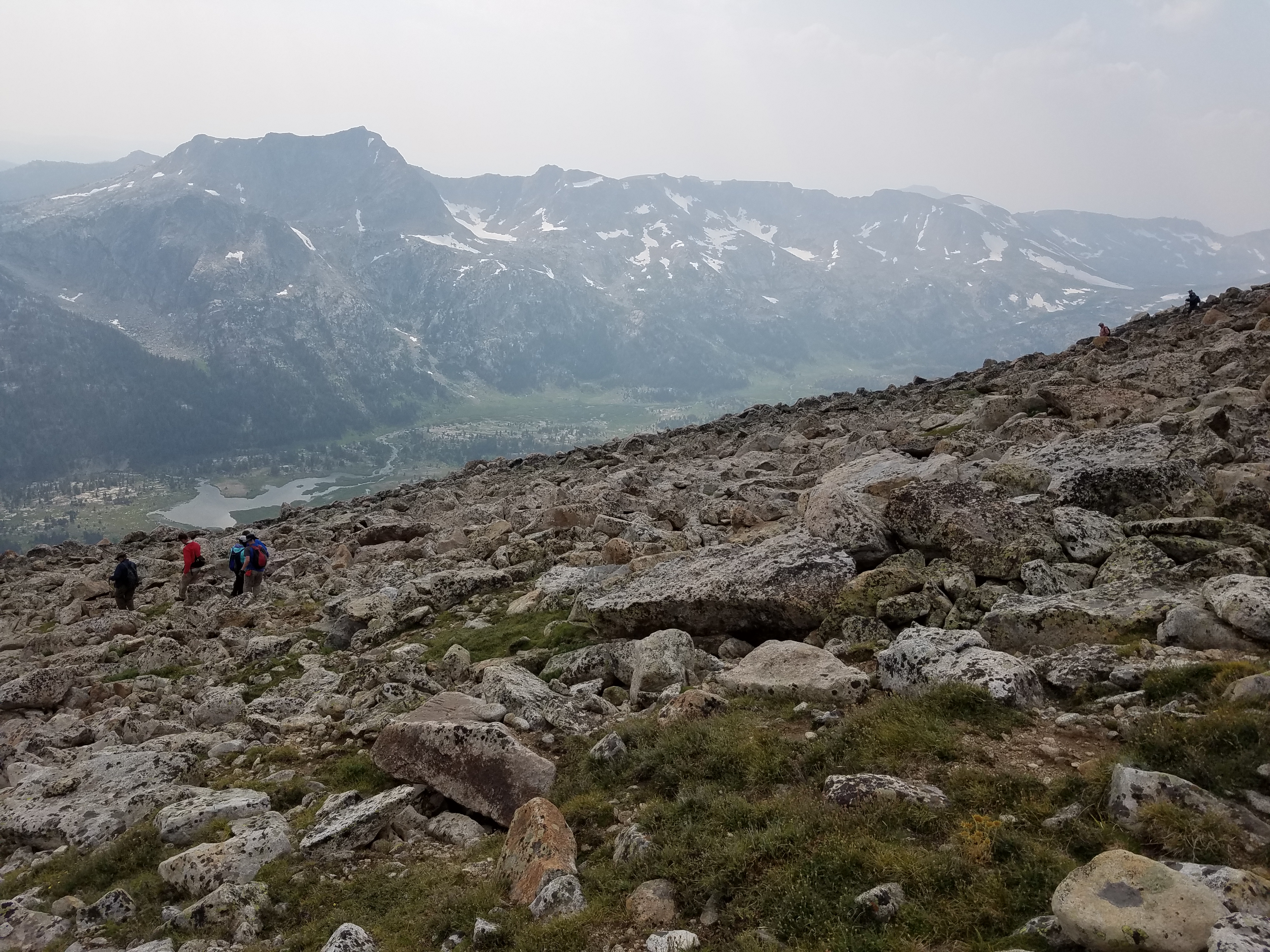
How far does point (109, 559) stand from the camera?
45781 millimetres

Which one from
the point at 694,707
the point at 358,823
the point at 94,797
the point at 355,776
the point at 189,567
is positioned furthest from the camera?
the point at 189,567

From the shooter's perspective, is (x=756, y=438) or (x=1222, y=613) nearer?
(x=1222, y=613)

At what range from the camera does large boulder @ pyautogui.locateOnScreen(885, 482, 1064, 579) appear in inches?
548

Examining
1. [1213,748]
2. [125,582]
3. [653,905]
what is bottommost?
[125,582]


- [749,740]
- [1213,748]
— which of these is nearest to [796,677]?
[749,740]

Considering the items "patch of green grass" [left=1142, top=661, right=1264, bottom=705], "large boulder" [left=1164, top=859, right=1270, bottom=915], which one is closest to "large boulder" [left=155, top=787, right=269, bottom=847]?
"large boulder" [left=1164, top=859, right=1270, bottom=915]

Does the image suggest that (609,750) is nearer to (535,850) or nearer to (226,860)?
(535,850)

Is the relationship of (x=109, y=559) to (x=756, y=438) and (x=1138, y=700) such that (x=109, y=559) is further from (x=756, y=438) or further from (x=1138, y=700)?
(x=1138, y=700)

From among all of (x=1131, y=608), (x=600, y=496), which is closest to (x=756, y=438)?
(x=600, y=496)

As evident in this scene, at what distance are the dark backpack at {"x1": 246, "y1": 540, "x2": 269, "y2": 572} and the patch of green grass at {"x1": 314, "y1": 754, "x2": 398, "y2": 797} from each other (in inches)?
752

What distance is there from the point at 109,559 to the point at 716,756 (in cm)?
5060

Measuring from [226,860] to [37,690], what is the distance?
14.2 metres

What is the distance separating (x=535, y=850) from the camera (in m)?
8.53

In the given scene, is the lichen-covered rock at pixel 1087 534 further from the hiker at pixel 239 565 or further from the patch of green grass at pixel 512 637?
the hiker at pixel 239 565
